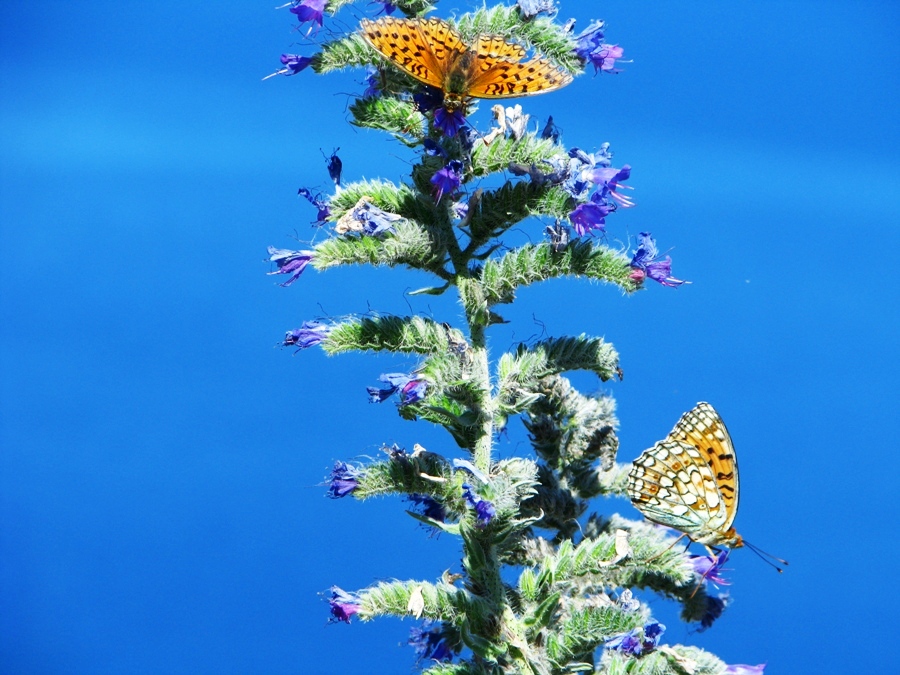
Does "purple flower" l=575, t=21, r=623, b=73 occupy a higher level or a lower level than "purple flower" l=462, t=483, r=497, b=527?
higher

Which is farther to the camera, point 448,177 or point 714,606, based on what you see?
point 714,606

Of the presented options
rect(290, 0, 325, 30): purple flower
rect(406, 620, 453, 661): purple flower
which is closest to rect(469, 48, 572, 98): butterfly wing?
rect(290, 0, 325, 30): purple flower

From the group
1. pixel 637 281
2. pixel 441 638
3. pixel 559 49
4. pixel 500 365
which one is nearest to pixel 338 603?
pixel 441 638

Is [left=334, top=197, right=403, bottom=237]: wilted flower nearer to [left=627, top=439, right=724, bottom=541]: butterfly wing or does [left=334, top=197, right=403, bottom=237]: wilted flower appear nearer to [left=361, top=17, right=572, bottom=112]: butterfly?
[left=361, top=17, right=572, bottom=112]: butterfly

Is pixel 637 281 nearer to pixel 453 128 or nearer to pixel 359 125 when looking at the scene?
pixel 453 128

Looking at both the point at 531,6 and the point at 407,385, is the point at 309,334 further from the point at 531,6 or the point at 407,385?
the point at 531,6

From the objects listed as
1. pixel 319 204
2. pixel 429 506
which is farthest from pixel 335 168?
pixel 429 506
